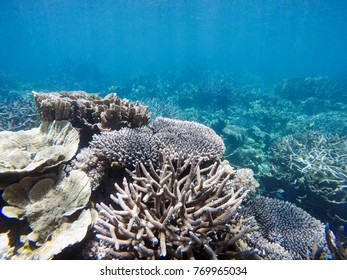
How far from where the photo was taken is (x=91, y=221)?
2.46 meters

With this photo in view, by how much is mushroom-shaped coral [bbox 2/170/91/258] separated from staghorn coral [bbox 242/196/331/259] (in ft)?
7.84

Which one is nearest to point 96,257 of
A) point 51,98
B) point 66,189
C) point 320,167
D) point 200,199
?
point 66,189

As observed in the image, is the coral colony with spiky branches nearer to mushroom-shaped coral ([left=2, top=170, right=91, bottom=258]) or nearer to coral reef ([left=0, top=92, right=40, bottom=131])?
mushroom-shaped coral ([left=2, top=170, right=91, bottom=258])

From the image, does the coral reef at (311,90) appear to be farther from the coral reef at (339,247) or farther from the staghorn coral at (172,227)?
the staghorn coral at (172,227)

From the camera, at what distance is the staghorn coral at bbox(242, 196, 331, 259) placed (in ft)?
9.44

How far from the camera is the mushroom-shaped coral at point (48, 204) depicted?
2324mm

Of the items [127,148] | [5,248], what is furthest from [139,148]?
[5,248]

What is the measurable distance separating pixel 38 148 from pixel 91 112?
139cm

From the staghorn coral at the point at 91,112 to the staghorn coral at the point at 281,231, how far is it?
2845 mm

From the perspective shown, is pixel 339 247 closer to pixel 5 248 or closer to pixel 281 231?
pixel 281 231

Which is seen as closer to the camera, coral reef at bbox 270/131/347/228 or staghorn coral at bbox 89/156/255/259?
staghorn coral at bbox 89/156/255/259

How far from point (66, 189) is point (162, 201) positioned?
1409 millimetres

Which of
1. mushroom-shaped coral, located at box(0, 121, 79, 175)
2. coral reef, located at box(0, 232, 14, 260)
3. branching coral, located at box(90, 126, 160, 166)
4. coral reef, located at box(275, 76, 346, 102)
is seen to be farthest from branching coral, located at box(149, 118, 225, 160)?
coral reef, located at box(275, 76, 346, 102)

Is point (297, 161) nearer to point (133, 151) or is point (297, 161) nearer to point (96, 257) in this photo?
point (133, 151)
